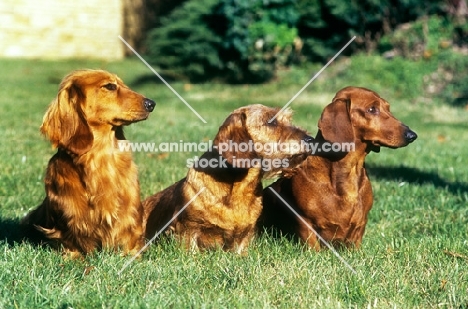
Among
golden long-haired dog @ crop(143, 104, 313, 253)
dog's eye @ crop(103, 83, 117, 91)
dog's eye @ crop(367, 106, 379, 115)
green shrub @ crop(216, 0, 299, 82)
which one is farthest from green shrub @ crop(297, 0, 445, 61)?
dog's eye @ crop(103, 83, 117, 91)

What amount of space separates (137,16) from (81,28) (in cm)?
218

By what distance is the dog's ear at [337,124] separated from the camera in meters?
4.54

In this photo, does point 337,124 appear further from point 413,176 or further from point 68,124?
point 413,176

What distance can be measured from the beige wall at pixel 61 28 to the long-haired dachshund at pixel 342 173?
1659cm

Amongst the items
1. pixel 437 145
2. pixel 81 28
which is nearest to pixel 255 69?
pixel 437 145

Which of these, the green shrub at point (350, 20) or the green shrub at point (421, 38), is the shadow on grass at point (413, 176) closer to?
the green shrub at point (421, 38)

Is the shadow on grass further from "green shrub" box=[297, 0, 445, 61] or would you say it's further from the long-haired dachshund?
"green shrub" box=[297, 0, 445, 61]

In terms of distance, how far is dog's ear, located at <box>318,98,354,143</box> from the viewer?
179 inches

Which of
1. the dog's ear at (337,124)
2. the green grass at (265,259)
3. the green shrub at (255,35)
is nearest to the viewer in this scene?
the green grass at (265,259)

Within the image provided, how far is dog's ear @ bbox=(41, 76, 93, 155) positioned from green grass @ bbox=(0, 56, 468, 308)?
71cm

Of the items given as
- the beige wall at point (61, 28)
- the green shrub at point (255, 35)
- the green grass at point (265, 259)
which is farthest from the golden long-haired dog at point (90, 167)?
the beige wall at point (61, 28)

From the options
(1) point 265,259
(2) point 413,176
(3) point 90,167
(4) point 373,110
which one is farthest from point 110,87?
(2) point 413,176

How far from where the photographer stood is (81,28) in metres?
20.9

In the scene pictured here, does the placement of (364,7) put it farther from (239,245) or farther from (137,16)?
(239,245)
